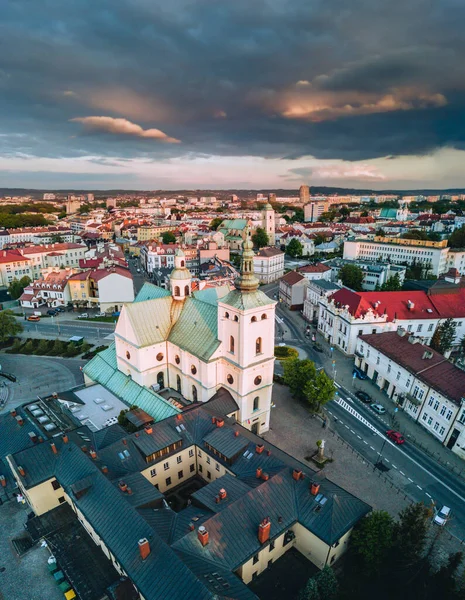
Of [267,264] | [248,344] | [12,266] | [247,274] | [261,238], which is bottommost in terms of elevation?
[12,266]

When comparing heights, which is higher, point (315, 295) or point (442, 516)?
point (315, 295)

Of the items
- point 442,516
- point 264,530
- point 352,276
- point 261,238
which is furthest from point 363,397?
point 261,238

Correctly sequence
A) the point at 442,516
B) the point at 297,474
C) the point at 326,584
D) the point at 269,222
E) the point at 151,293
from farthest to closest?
the point at 269,222 < the point at 151,293 < the point at 442,516 < the point at 297,474 < the point at 326,584

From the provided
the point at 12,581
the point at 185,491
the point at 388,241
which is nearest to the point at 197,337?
the point at 185,491

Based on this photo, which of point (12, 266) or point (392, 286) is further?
point (12, 266)

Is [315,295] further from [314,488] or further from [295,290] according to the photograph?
[314,488]

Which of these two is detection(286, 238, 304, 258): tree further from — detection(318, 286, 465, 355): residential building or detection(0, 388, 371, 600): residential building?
detection(0, 388, 371, 600): residential building

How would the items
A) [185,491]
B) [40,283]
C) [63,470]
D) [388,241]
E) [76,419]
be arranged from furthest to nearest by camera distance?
[388,241]
[40,283]
[76,419]
[185,491]
[63,470]

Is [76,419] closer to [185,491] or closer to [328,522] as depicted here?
[185,491]
